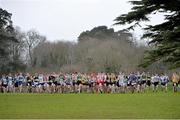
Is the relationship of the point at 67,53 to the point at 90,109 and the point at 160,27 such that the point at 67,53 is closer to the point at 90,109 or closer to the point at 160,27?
the point at 90,109

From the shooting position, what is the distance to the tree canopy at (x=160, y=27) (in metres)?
11.9

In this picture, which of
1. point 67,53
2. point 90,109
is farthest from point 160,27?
point 67,53

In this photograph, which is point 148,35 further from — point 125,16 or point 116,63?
point 116,63

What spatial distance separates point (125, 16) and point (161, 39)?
44.3 inches

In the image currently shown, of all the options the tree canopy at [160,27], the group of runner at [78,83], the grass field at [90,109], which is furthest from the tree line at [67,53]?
the tree canopy at [160,27]

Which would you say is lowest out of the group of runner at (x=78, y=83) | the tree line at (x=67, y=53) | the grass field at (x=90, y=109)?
the grass field at (x=90, y=109)

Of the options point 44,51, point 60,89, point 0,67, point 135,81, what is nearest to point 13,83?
point 60,89

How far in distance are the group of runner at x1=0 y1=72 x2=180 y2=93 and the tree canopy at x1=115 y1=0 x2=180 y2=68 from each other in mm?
29831

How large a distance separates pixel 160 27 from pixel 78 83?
30527 millimetres

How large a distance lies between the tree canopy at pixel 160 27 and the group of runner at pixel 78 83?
29831 millimetres

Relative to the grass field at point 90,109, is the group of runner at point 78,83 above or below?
above

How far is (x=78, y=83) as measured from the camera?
43.0 meters

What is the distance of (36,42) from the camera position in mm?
91188

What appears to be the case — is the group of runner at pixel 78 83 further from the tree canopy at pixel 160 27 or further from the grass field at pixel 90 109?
the tree canopy at pixel 160 27
